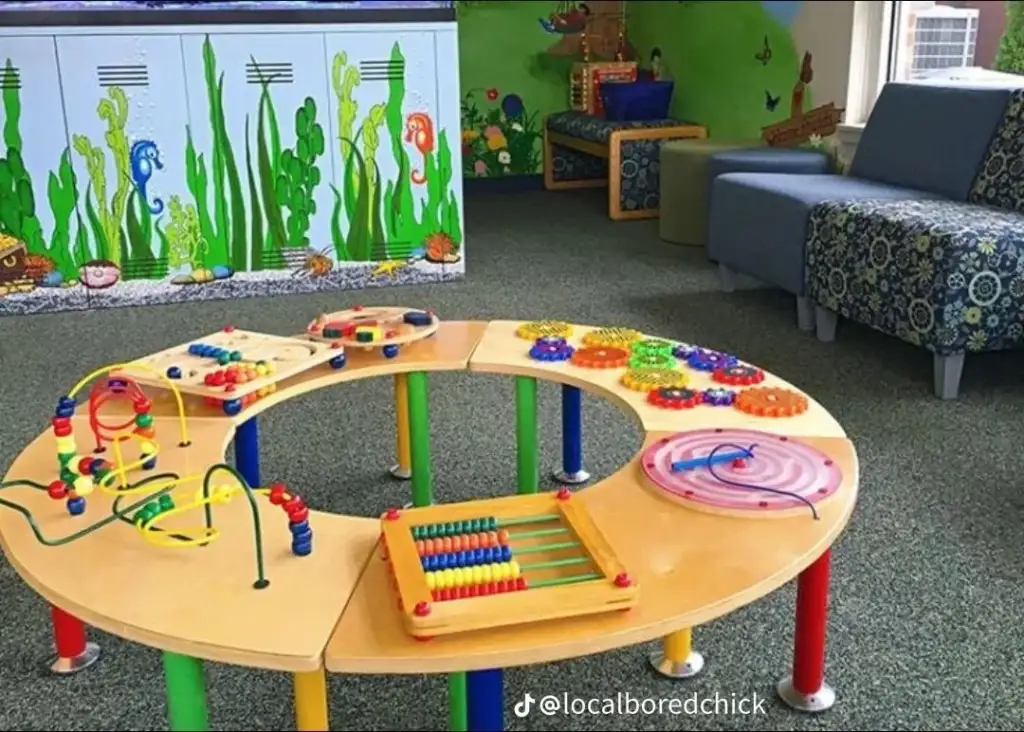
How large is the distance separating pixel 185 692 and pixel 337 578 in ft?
0.68

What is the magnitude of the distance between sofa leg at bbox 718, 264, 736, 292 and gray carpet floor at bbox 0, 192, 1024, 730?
44 millimetres

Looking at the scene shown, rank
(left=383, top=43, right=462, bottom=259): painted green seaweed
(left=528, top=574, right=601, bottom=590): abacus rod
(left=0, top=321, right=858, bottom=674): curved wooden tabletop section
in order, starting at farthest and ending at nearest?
(left=383, top=43, right=462, bottom=259): painted green seaweed
(left=528, top=574, right=601, bottom=590): abacus rod
(left=0, top=321, right=858, bottom=674): curved wooden tabletop section

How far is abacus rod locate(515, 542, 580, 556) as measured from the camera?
135cm

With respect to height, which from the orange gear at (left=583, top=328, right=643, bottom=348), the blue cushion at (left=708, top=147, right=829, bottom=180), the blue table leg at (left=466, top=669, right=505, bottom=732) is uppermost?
the blue cushion at (left=708, top=147, right=829, bottom=180)

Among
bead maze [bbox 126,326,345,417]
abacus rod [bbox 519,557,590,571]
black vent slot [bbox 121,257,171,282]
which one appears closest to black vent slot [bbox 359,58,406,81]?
black vent slot [bbox 121,257,171,282]

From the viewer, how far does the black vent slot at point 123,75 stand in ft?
12.5

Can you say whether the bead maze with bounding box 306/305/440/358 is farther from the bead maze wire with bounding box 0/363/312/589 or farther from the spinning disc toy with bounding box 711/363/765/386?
the spinning disc toy with bounding box 711/363/765/386

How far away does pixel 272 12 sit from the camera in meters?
3.85

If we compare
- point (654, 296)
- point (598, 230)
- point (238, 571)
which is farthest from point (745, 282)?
point (238, 571)

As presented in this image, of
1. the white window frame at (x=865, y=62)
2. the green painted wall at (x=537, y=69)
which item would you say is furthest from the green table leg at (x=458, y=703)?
the green painted wall at (x=537, y=69)

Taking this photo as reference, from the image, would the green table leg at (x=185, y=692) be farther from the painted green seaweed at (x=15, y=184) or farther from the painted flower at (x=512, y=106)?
the painted flower at (x=512, y=106)

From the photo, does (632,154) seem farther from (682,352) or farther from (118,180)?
(682,352)

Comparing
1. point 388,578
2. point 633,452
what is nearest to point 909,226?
point 633,452

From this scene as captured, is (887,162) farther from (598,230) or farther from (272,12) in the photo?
(272,12)
